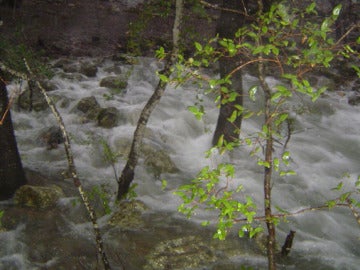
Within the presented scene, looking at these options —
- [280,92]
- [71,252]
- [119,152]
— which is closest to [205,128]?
[119,152]

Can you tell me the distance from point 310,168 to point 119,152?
4231 mm

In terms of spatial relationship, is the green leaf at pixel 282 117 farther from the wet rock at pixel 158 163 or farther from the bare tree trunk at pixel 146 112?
the wet rock at pixel 158 163

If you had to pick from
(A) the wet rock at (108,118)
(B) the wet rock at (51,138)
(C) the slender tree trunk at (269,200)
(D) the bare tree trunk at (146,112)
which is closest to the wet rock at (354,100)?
(A) the wet rock at (108,118)

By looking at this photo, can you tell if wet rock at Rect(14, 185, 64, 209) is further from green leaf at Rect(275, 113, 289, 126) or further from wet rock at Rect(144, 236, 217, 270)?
green leaf at Rect(275, 113, 289, 126)

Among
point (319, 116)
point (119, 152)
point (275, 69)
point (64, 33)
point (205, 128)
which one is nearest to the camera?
point (119, 152)

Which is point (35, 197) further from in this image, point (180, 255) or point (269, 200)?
point (269, 200)

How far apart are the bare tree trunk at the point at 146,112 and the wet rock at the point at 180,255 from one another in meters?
1.14

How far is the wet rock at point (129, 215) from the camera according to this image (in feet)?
19.2

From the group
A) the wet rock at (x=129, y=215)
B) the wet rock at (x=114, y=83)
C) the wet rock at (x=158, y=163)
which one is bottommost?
the wet rock at (x=129, y=215)

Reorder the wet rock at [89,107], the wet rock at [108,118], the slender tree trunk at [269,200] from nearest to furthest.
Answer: the slender tree trunk at [269,200]
the wet rock at [108,118]
the wet rock at [89,107]

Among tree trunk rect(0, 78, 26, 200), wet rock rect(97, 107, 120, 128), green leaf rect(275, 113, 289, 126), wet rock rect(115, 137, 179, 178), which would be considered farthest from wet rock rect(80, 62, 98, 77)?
green leaf rect(275, 113, 289, 126)

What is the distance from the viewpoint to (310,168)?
338 inches

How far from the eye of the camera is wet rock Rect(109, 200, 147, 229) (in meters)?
5.85

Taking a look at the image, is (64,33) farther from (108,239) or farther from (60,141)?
(108,239)
